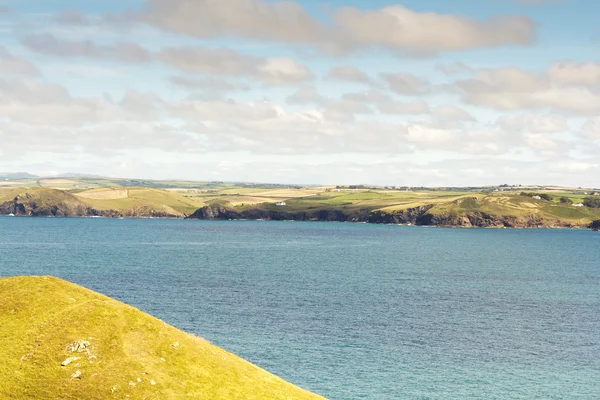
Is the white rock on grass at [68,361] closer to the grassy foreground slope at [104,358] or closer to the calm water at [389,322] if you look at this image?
the grassy foreground slope at [104,358]

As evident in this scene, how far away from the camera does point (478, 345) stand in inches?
3829

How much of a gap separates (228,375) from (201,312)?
226 ft

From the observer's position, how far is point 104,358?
48094 millimetres

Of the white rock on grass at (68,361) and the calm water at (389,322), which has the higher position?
the white rock on grass at (68,361)

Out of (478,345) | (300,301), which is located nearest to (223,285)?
(300,301)

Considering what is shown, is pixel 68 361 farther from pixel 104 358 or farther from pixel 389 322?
pixel 389 322

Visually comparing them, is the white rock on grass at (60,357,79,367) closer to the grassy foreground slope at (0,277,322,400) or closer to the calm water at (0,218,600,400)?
the grassy foreground slope at (0,277,322,400)

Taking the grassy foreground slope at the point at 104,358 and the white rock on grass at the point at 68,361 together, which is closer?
the grassy foreground slope at the point at 104,358

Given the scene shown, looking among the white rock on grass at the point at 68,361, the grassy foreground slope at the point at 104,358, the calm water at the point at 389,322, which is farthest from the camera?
the calm water at the point at 389,322

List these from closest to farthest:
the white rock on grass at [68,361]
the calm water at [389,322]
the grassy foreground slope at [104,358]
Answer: the grassy foreground slope at [104,358], the white rock on grass at [68,361], the calm water at [389,322]

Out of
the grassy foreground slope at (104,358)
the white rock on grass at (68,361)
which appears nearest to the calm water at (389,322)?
the grassy foreground slope at (104,358)

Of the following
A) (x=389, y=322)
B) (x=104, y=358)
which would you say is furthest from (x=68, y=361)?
(x=389, y=322)

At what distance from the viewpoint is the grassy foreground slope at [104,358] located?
45.6 metres

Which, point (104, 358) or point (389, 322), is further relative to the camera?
point (389, 322)
